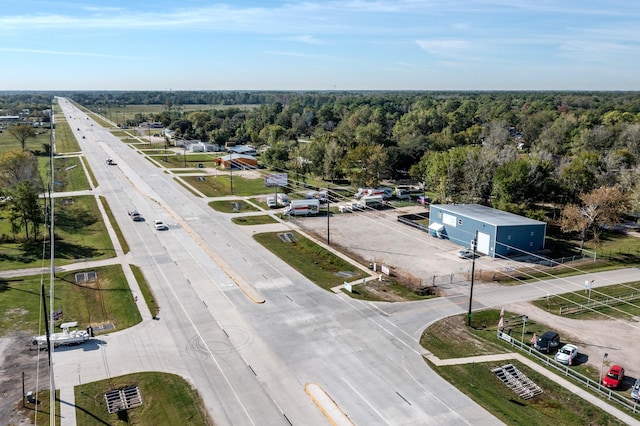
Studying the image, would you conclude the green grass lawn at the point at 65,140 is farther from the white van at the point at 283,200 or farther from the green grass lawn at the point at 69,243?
the white van at the point at 283,200

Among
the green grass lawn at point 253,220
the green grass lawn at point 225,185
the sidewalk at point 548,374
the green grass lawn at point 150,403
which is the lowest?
the green grass lawn at point 150,403

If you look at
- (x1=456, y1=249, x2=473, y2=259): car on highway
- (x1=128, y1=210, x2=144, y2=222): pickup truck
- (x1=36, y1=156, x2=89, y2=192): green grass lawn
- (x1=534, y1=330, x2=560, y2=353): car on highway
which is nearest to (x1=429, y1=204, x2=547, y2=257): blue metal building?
(x1=456, y1=249, x2=473, y2=259): car on highway

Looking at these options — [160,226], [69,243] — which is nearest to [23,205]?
[69,243]

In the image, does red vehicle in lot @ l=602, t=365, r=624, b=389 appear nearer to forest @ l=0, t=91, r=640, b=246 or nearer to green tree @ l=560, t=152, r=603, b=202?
forest @ l=0, t=91, r=640, b=246

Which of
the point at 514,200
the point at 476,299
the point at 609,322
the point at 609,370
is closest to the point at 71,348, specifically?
the point at 476,299

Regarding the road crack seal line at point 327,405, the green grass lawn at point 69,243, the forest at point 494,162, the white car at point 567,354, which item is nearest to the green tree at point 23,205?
the green grass lawn at point 69,243

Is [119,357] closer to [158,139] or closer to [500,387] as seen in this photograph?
[500,387]
